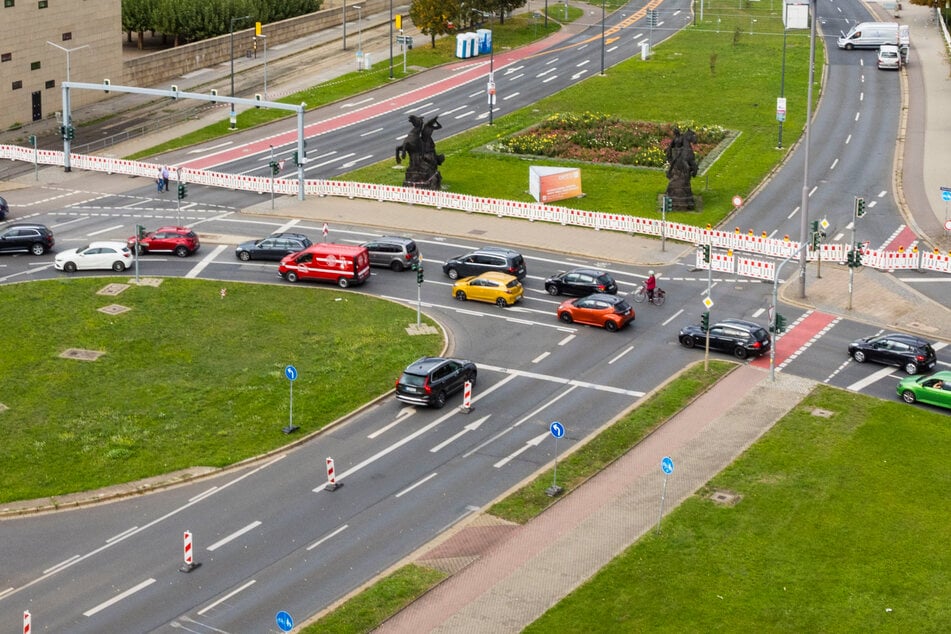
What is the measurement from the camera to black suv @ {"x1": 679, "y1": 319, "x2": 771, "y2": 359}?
203ft

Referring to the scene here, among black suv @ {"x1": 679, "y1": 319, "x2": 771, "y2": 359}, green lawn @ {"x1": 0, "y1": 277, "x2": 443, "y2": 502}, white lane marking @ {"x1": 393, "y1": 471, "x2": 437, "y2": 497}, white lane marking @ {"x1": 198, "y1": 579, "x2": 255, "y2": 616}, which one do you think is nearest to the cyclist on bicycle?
black suv @ {"x1": 679, "y1": 319, "x2": 771, "y2": 359}

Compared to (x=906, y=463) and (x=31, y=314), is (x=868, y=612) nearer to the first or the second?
(x=906, y=463)

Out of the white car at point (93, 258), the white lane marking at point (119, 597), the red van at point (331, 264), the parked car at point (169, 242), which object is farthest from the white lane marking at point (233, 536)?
the parked car at point (169, 242)

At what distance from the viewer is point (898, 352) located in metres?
60.2

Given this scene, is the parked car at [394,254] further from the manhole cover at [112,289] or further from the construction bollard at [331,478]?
the construction bollard at [331,478]

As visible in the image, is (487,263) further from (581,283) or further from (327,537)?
(327,537)

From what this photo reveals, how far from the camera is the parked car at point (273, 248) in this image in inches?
2950

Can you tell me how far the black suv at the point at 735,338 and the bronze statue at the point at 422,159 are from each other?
96.9 ft

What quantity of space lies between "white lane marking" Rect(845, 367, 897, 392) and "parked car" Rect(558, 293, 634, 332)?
1090 centimetres

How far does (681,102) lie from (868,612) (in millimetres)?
76037

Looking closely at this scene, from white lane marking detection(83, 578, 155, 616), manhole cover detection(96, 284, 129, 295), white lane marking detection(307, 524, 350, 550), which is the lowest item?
white lane marking detection(83, 578, 155, 616)

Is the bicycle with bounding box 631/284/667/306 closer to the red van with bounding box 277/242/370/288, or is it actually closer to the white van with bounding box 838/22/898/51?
the red van with bounding box 277/242/370/288

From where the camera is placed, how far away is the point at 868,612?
41.1m

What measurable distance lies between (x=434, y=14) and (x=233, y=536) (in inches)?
3503
